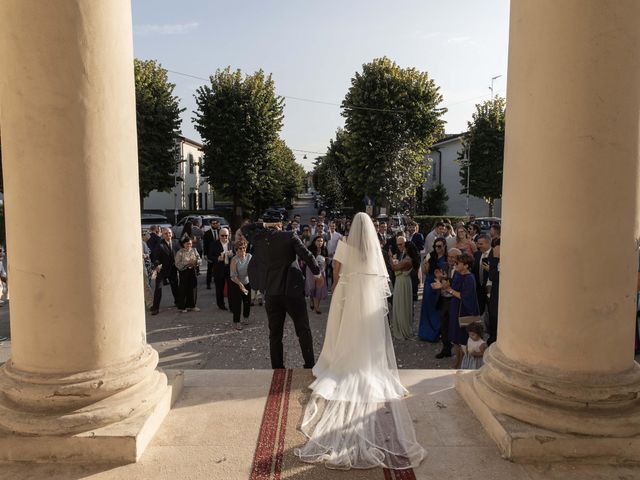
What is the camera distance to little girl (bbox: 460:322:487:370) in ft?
20.6

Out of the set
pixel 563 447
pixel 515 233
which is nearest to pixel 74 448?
pixel 563 447

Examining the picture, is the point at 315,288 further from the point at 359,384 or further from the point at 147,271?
the point at 359,384

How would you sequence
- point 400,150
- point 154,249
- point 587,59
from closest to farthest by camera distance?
point 587,59, point 154,249, point 400,150

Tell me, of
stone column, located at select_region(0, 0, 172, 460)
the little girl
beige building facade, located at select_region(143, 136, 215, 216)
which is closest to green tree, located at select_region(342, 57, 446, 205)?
beige building facade, located at select_region(143, 136, 215, 216)

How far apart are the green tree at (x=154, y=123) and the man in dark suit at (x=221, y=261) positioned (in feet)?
68.2

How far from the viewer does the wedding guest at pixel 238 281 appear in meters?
9.70

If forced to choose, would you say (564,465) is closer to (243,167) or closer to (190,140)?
(243,167)

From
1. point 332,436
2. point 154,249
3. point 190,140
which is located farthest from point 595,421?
point 190,140

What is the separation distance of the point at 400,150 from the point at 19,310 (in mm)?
25623

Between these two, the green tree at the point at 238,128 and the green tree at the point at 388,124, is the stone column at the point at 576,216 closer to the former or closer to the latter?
the green tree at the point at 388,124

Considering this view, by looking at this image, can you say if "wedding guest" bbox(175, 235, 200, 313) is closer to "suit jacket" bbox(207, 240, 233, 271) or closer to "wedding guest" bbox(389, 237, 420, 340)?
"suit jacket" bbox(207, 240, 233, 271)

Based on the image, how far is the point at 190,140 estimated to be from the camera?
52156mm

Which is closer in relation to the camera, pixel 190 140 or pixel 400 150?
pixel 400 150

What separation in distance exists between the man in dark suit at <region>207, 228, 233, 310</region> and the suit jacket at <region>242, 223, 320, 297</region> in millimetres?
4671
